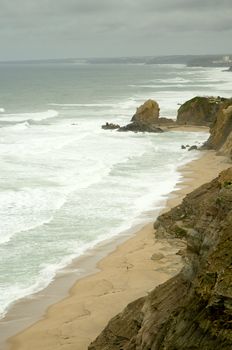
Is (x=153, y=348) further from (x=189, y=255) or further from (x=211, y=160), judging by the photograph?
(x=211, y=160)

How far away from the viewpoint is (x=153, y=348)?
898 centimetres

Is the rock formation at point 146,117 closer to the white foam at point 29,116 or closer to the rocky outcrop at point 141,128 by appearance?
the rocky outcrop at point 141,128

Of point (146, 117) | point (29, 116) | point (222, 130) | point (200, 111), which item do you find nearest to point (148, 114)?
point (146, 117)

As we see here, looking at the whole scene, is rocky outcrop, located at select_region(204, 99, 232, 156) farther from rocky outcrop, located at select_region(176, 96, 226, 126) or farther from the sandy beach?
the sandy beach

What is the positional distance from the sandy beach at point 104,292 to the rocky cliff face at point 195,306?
2129 millimetres

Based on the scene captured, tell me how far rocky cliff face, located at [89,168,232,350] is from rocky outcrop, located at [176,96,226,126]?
152 ft

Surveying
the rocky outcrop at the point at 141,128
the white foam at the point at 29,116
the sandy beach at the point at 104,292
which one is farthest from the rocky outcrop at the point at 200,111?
the sandy beach at the point at 104,292

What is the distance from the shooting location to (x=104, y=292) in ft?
53.5

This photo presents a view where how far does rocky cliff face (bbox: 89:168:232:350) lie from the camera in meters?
8.08

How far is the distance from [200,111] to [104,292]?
42833 millimetres

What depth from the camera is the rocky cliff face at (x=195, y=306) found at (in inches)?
318

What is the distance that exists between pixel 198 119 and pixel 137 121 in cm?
646

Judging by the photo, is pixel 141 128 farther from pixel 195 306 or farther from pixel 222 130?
pixel 195 306

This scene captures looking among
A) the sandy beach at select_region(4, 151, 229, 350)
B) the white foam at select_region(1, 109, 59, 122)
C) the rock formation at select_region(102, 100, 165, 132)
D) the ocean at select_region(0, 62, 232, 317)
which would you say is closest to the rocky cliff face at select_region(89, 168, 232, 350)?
the sandy beach at select_region(4, 151, 229, 350)
